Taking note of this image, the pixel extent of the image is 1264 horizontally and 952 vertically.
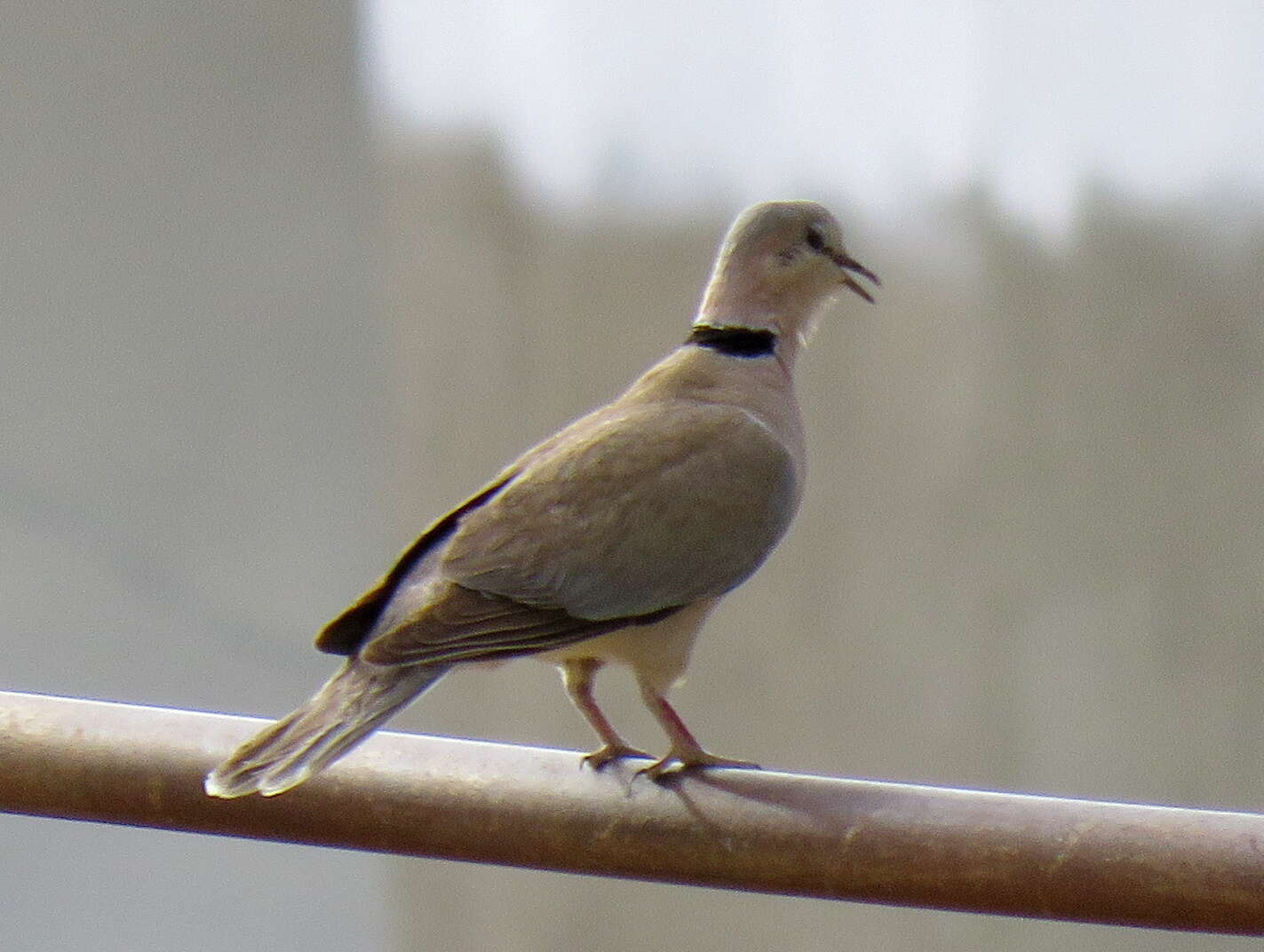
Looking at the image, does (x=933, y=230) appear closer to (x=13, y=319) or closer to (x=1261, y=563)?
(x=1261, y=563)

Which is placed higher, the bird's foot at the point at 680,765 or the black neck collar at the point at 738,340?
the black neck collar at the point at 738,340

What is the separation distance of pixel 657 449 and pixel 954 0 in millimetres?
1616

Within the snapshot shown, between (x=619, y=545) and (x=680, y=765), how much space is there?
0.52 feet

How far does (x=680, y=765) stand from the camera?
1206 mm

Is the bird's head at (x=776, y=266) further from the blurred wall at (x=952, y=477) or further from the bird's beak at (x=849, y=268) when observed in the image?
the blurred wall at (x=952, y=477)

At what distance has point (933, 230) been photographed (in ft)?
9.04

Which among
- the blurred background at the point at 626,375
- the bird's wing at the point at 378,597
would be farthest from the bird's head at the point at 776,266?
Answer: the blurred background at the point at 626,375

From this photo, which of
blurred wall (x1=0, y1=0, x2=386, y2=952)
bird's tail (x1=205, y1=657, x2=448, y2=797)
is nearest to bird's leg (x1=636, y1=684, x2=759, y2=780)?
bird's tail (x1=205, y1=657, x2=448, y2=797)

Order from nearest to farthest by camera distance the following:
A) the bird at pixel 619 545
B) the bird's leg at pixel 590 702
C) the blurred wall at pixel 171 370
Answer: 1. the bird at pixel 619 545
2. the bird's leg at pixel 590 702
3. the blurred wall at pixel 171 370

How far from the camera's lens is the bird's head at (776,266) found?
144 centimetres

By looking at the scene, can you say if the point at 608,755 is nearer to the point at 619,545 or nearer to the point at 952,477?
the point at 619,545

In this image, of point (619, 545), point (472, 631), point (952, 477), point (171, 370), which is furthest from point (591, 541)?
point (171, 370)

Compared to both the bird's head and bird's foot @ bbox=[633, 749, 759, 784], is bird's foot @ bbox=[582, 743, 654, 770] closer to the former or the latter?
bird's foot @ bbox=[633, 749, 759, 784]

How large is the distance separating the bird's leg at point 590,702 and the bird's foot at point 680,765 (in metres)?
0.04
